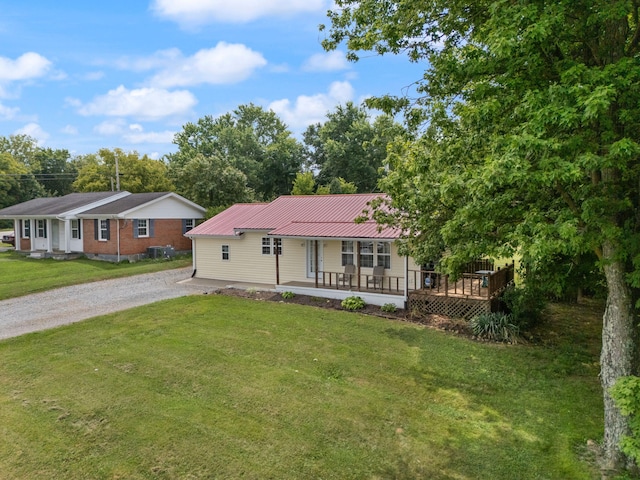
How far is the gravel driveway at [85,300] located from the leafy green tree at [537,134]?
Answer: 1127 cm

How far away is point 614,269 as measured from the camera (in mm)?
5664

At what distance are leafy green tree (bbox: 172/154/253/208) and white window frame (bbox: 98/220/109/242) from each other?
8483mm

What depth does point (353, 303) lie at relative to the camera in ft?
46.5

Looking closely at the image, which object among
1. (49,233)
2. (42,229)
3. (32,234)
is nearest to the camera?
(49,233)

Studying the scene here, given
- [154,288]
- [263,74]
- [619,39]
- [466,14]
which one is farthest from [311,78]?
[619,39]

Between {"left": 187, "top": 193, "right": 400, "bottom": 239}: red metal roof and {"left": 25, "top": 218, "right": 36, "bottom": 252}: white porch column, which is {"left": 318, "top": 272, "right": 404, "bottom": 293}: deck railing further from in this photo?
{"left": 25, "top": 218, "right": 36, "bottom": 252}: white porch column

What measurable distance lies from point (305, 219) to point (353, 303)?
17.1 feet

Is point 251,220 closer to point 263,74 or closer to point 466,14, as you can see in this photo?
point 263,74

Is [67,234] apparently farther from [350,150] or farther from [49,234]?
[350,150]

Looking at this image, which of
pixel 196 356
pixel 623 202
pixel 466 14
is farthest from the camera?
pixel 196 356

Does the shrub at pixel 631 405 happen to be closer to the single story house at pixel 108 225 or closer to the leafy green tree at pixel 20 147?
the single story house at pixel 108 225

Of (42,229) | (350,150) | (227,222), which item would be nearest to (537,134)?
(227,222)

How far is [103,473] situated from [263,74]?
21.4 m

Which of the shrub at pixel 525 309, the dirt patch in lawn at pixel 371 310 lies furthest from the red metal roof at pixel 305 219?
the shrub at pixel 525 309
